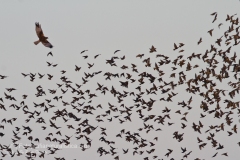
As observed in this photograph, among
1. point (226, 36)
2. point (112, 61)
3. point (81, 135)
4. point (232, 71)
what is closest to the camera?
point (226, 36)

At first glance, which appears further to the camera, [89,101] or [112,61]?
[89,101]

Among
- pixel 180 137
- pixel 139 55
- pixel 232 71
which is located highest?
pixel 139 55

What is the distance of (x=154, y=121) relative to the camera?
2130 centimetres

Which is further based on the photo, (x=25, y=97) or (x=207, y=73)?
(x=25, y=97)

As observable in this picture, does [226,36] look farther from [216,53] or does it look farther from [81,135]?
[81,135]

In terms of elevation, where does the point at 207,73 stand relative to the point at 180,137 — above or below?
above

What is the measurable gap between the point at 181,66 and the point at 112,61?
13.0 feet

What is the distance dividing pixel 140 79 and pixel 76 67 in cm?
386

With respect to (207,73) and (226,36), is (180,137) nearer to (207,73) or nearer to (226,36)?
(207,73)

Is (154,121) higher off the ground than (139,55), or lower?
lower

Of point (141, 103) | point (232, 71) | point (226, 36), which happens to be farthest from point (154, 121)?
point (226, 36)

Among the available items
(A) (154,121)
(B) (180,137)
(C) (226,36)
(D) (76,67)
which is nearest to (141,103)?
(A) (154,121)

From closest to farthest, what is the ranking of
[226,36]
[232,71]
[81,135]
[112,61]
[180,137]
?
[226,36]
[232,71]
[112,61]
[180,137]
[81,135]

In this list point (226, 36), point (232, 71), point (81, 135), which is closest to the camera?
point (226, 36)
